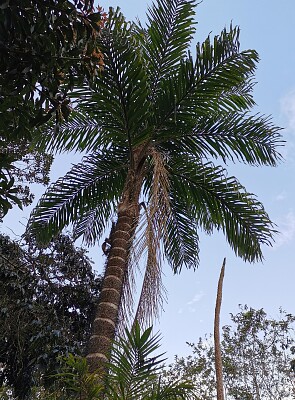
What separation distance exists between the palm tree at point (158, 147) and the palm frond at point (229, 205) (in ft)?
0.04

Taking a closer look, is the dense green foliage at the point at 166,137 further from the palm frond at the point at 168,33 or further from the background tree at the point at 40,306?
the background tree at the point at 40,306

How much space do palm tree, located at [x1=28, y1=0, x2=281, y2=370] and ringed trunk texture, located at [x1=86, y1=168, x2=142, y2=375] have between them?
12mm

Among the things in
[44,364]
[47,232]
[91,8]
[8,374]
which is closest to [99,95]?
[47,232]

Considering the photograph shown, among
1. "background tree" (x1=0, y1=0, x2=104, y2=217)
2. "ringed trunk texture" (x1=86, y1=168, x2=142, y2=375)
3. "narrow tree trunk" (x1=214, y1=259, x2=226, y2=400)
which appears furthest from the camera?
"ringed trunk texture" (x1=86, y1=168, x2=142, y2=375)

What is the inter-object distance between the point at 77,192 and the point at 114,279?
1.95 metres

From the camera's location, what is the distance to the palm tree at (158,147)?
5.06 metres

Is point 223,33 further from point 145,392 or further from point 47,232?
point 145,392

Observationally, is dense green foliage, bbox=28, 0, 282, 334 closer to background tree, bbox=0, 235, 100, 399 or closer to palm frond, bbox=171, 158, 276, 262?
palm frond, bbox=171, 158, 276, 262

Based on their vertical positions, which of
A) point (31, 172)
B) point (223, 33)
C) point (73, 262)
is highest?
point (31, 172)

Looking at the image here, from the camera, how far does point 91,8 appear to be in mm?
2834

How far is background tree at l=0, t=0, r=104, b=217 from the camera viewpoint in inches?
104

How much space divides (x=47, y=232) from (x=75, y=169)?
0.96 m

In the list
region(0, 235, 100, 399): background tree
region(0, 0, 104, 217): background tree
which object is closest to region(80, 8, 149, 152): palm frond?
region(0, 0, 104, 217): background tree

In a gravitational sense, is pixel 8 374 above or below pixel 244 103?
below
